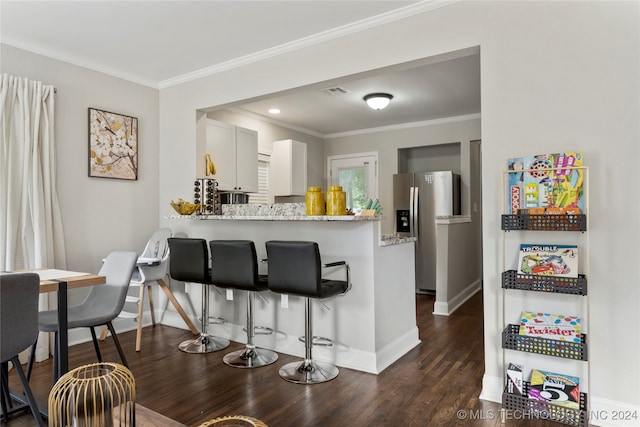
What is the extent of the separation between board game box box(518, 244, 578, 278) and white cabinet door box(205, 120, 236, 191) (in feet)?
10.4

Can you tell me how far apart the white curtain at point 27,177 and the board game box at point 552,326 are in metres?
3.47

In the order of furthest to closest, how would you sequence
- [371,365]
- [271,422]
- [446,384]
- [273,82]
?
[273,82]
[371,365]
[446,384]
[271,422]

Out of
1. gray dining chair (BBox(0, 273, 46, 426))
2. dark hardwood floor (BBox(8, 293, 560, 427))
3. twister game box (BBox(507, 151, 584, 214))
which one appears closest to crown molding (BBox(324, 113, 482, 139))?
dark hardwood floor (BBox(8, 293, 560, 427))

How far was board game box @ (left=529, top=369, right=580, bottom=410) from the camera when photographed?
2113 millimetres

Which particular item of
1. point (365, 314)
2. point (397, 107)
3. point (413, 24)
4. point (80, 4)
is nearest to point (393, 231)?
point (397, 107)

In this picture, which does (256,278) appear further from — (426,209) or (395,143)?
(395,143)

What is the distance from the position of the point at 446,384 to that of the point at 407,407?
449mm

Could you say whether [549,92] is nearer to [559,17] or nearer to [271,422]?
[559,17]

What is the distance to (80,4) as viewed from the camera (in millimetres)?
2689

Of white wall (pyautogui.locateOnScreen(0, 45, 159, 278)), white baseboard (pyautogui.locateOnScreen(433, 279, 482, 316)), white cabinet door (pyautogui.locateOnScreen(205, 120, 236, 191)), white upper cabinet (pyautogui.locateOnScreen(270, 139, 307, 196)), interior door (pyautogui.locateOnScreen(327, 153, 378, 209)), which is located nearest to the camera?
white wall (pyautogui.locateOnScreen(0, 45, 159, 278))

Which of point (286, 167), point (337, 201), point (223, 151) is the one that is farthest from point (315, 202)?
point (286, 167)

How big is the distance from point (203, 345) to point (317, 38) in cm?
267

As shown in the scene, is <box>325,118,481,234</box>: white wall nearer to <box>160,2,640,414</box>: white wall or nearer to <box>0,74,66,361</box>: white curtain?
<box>160,2,640,414</box>: white wall

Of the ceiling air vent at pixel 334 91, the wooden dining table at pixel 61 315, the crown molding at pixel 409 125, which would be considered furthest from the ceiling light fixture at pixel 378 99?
the wooden dining table at pixel 61 315
